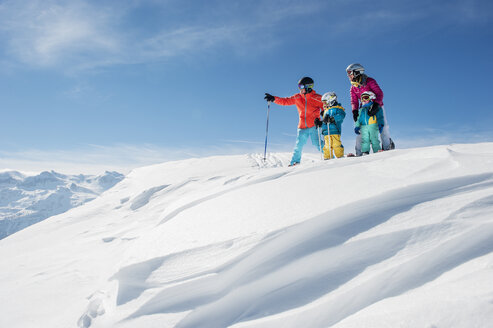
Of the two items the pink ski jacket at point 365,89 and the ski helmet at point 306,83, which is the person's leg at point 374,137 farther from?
the ski helmet at point 306,83

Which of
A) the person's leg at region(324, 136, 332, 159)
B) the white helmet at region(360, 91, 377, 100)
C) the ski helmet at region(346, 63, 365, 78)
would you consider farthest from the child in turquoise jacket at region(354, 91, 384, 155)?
the person's leg at region(324, 136, 332, 159)

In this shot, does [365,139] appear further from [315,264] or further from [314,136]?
[315,264]

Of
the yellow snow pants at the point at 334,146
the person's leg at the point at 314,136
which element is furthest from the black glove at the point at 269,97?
the yellow snow pants at the point at 334,146

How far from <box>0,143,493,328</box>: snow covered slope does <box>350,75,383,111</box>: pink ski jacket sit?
2294 mm

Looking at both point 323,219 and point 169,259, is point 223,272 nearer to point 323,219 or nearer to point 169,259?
point 169,259

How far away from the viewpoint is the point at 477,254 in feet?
4.44

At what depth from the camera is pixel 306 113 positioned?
595cm

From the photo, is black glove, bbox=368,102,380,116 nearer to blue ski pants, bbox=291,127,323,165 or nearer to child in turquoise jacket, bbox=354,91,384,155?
child in turquoise jacket, bbox=354,91,384,155

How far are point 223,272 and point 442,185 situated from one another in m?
1.64

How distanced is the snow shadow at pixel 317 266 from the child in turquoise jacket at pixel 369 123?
303cm

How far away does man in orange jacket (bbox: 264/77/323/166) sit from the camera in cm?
595

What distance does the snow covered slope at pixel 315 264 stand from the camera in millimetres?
1296

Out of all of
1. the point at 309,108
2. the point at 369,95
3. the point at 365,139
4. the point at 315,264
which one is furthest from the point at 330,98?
the point at 315,264

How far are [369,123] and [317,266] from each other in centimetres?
395
